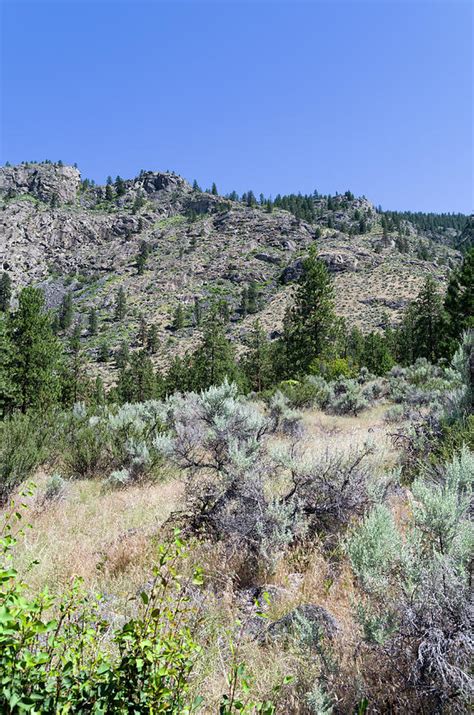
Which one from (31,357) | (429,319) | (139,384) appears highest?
(429,319)

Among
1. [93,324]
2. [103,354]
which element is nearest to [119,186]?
[93,324]

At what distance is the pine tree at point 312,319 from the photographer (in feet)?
108

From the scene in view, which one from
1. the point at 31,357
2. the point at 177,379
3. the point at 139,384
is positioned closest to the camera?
the point at 31,357

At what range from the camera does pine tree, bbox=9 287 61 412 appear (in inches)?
760

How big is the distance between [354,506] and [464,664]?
7.62 feet

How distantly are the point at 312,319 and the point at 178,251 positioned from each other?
3735 inches

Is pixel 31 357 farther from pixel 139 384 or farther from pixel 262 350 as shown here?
pixel 262 350

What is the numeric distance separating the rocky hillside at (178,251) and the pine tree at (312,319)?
3912 cm

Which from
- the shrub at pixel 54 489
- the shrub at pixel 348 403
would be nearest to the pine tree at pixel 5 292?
the shrub at pixel 348 403

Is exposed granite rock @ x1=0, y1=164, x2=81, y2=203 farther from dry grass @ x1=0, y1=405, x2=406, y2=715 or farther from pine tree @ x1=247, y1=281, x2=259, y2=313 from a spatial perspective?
dry grass @ x1=0, y1=405, x2=406, y2=715

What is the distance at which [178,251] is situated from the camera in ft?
393

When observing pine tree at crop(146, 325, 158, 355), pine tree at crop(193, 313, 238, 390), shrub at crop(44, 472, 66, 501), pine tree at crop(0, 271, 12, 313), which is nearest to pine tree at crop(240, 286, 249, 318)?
pine tree at crop(146, 325, 158, 355)

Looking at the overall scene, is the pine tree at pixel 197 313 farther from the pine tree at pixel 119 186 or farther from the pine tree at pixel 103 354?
the pine tree at pixel 119 186

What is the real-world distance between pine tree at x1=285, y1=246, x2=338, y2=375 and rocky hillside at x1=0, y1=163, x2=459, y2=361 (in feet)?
128
